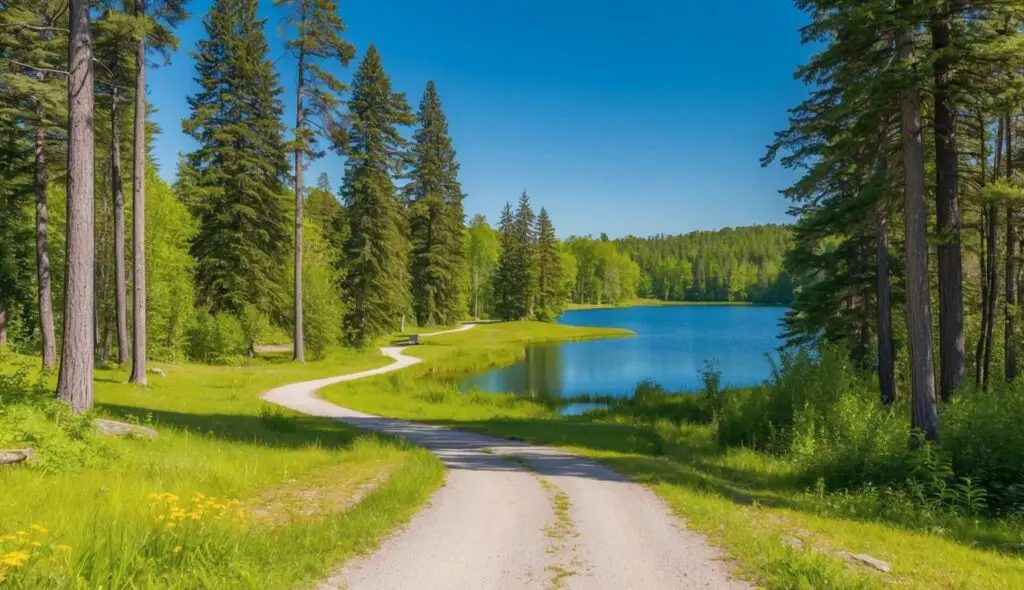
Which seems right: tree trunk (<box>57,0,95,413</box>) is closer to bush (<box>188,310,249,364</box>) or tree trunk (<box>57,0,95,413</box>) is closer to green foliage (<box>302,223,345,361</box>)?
bush (<box>188,310,249,364</box>)

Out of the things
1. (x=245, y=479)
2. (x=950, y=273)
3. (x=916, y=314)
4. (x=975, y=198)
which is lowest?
(x=245, y=479)

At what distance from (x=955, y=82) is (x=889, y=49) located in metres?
1.85

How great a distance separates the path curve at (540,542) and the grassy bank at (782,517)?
47 centimetres

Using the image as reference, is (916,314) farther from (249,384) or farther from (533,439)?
(249,384)

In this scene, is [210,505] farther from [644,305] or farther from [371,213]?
[644,305]

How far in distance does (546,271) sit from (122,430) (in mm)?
62939

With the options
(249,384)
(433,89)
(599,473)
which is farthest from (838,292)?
(433,89)

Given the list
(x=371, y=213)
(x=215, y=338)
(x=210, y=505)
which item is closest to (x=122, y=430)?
(x=210, y=505)

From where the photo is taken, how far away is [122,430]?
9078mm

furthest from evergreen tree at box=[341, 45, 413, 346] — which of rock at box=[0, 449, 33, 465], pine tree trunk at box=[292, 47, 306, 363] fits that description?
rock at box=[0, 449, 33, 465]

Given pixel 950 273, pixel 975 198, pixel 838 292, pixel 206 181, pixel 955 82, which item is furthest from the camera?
pixel 206 181

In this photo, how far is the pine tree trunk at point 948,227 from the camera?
11117mm

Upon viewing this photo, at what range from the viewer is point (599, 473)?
32.7ft

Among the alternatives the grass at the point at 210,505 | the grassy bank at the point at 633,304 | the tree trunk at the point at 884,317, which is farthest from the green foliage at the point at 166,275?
the grassy bank at the point at 633,304
